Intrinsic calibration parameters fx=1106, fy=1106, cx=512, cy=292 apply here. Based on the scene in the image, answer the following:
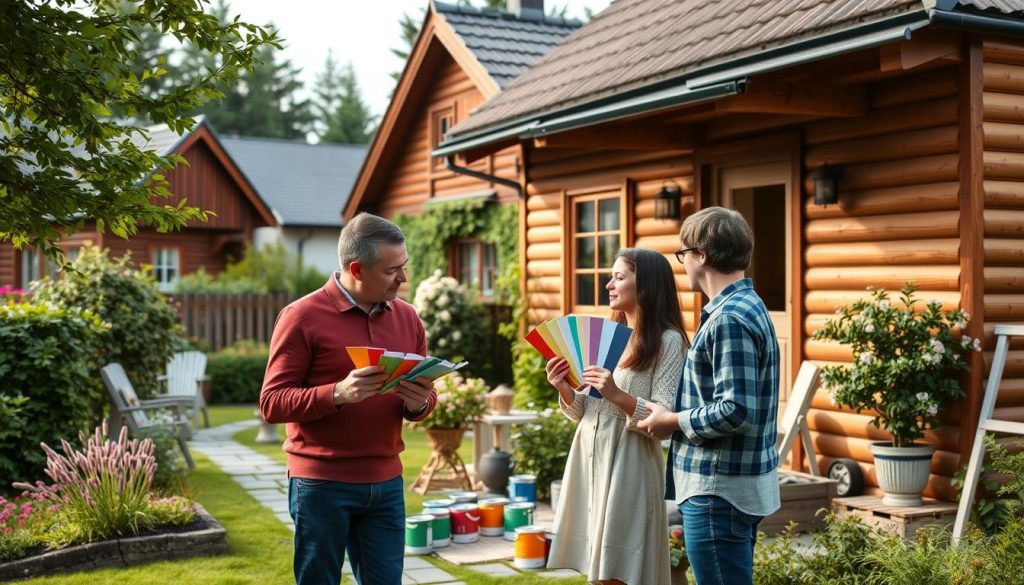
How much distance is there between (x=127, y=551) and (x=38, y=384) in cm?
261

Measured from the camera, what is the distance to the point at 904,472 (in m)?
6.71

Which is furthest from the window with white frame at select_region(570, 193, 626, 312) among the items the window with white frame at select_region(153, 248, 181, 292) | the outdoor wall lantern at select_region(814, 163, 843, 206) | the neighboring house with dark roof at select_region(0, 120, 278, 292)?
the window with white frame at select_region(153, 248, 181, 292)

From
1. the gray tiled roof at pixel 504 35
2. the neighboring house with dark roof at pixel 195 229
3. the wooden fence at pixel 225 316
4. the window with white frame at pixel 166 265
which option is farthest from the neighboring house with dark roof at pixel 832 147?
the window with white frame at pixel 166 265

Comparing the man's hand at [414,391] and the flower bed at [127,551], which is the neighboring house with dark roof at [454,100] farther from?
the man's hand at [414,391]

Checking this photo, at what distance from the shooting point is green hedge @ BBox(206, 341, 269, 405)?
17094 millimetres

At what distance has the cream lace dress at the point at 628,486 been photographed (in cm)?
421

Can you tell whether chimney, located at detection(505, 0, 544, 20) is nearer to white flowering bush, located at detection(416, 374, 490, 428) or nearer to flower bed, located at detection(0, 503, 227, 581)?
white flowering bush, located at detection(416, 374, 490, 428)

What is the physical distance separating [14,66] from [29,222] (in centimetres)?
58

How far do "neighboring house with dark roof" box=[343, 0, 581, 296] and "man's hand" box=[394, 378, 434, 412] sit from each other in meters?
10.8

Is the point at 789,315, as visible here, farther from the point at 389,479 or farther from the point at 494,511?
the point at 389,479

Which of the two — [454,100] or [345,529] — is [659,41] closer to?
[345,529]

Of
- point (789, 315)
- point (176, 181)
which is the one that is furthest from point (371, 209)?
point (789, 315)

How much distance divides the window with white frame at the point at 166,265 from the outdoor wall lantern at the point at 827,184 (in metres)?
20.5

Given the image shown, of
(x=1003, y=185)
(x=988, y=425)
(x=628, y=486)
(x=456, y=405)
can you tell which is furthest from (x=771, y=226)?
(x=628, y=486)
